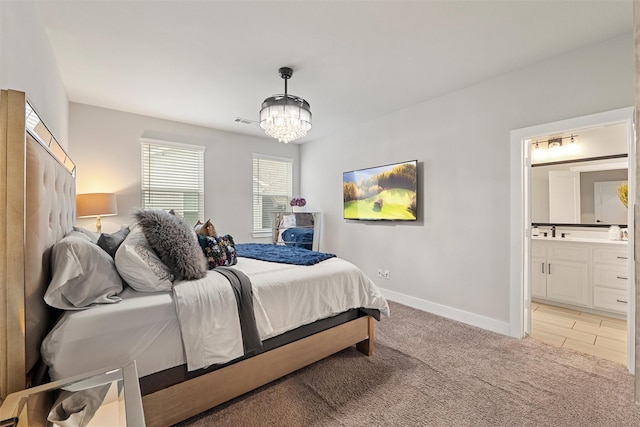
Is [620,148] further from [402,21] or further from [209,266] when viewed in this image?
[209,266]

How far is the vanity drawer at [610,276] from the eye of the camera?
317 centimetres

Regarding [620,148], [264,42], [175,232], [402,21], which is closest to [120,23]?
[264,42]

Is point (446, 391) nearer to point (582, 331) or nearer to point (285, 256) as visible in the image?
point (285, 256)

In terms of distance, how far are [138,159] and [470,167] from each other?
13.5ft

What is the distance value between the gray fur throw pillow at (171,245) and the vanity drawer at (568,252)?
162 inches

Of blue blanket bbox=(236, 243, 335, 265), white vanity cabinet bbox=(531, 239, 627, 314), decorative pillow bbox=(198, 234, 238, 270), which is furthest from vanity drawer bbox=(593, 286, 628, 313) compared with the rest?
decorative pillow bbox=(198, 234, 238, 270)

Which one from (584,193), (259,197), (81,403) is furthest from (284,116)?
(584,193)

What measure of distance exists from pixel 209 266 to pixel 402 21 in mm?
2231

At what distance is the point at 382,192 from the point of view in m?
3.97

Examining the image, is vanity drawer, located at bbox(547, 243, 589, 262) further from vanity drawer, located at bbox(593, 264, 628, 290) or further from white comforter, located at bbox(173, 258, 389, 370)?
white comforter, located at bbox(173, 258, 389, 370)

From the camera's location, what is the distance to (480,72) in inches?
110

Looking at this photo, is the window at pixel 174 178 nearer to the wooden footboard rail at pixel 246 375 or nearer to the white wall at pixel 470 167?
the white wall at pixel 470 167

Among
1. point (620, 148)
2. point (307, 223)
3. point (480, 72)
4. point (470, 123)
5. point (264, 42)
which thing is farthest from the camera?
point (307, 223)

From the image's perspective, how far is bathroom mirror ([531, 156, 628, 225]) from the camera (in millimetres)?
3477
